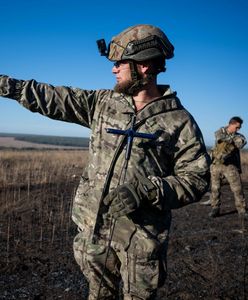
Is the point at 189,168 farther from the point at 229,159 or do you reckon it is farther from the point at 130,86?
the point at 229,159

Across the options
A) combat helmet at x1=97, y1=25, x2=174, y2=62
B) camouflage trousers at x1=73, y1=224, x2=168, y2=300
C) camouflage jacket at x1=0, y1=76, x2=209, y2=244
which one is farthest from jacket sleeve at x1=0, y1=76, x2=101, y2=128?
camouflage trousers at x1=73, y1=224, x2=168, y2=300

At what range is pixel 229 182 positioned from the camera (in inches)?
339

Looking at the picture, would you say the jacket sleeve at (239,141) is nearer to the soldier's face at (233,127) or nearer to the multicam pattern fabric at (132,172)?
the soldier's face at (233,127)

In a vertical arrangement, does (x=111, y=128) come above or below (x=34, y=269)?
above

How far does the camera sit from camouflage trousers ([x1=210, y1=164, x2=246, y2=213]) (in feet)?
28.1

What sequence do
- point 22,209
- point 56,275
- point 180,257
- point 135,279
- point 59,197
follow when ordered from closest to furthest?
point 135,279 < point 56,275 < point 180,257 < point 22,209 < point 59,197

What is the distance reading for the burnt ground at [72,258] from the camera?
432cm

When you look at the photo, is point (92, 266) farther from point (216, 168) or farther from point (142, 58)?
point (216, 168)

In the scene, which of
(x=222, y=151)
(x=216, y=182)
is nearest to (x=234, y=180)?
(x=216, y=182)

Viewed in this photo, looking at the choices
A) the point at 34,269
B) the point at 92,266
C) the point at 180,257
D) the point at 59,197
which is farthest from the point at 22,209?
the point at 92,266

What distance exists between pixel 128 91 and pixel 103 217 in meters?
0.89

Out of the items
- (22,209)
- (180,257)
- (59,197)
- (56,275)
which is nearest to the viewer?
(56,275)

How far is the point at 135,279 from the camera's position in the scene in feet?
8.00

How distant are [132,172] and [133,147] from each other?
0.55 feet
